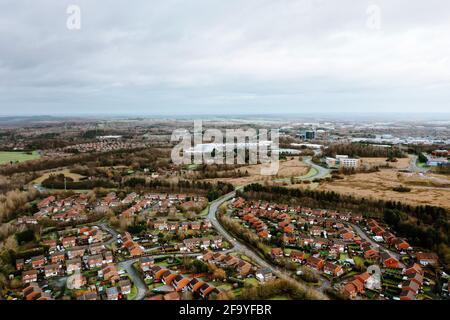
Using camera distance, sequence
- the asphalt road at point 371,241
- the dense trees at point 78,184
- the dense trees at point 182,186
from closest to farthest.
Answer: the asphalt road at point 371,241 < the dense trees at point 182,186 < the dense trees at point 78,184

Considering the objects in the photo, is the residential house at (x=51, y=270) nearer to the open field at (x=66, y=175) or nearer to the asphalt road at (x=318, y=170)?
the open field at (x=66, y=175)

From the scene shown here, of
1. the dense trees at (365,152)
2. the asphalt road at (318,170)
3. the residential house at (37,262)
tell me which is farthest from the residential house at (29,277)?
the dense trees at (365,152)

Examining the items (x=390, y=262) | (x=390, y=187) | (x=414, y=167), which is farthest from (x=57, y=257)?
(x=414, y=167)

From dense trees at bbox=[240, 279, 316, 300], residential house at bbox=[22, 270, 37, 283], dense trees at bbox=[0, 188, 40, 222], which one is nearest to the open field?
dense trees at bbox=[0, 188, 40, 222]

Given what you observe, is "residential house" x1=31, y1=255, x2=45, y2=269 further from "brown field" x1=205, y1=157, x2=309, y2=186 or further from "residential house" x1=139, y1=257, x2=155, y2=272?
"brown field" x1=205, y1=157, x2=309, y2=186

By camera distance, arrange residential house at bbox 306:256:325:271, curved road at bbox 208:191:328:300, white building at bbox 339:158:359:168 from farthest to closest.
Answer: white building at bbox 339:158:359:168, residential house at bbox 306:256:325:271, curved road at bbox 208:191:328:300
